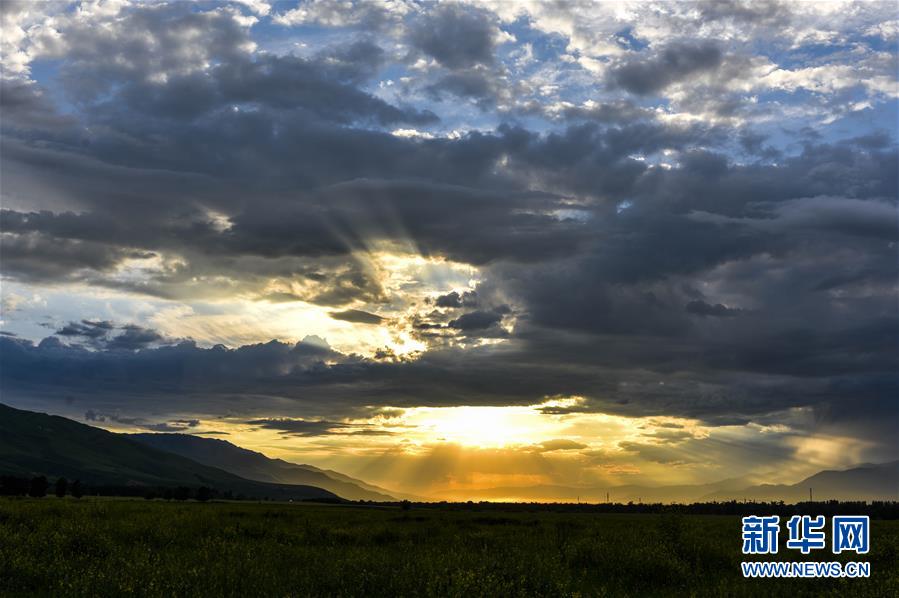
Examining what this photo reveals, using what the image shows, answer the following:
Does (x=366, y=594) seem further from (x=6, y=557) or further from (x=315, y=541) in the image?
(x=315, y=541)

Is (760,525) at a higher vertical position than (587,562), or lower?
higher

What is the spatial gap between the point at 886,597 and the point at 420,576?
1469 cm

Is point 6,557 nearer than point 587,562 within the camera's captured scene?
Yes

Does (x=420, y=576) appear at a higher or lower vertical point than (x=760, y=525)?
lower

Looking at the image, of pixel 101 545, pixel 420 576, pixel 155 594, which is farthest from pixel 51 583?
pixel 420 576

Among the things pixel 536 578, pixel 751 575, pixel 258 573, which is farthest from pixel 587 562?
pixel 258 573

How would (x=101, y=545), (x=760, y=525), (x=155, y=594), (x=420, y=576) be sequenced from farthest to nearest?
(x=760, y=525) → (x=101, y=545) → (x=420, y=576) → (x=155, y=594)

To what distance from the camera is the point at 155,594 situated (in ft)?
67.6

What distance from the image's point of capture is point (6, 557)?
25.5 m

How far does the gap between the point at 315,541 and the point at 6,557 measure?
1958 cm

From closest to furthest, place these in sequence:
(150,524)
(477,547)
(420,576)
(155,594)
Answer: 1. (155,594)
2. (420,576)
3. (477,547)
4. (150,524)

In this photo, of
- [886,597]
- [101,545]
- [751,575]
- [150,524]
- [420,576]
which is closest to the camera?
[886,597]

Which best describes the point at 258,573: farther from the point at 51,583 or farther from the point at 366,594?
the point at 51,583

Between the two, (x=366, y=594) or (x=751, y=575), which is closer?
(x=366, y=594)
